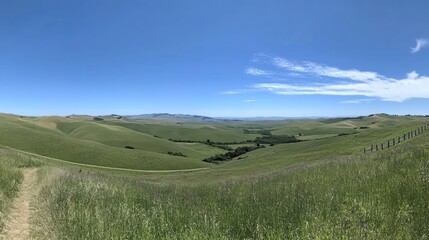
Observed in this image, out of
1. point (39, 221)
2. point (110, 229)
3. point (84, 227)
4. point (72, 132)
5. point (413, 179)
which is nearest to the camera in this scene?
point (110, 229)

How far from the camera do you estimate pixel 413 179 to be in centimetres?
787

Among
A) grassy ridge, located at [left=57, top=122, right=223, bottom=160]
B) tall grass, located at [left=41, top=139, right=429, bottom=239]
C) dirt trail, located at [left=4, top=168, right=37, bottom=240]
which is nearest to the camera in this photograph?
tall grass, located at [left=41, top=139, right=429, bottom=239]

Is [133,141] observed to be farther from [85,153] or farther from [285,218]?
[285,218]

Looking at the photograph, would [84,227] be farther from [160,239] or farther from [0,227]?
[0,227]

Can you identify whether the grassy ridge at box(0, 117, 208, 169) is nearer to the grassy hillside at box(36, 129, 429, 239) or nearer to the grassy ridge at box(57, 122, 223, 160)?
the grassy ridge at box(57, 122, 223, 160)

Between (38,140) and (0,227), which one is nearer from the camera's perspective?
(0,227)

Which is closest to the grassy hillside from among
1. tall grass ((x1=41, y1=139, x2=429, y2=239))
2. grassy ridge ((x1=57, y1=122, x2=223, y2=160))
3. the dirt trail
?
tall grass ((x1=41, y1=139, x2=429, y2=239))

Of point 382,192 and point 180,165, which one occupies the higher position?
point 382,192

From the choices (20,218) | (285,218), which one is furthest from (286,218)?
(20,218)

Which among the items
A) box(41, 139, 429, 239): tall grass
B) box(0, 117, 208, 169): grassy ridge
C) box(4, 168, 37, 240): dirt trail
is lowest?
box(0, 117, 208, 169): grassy ridge

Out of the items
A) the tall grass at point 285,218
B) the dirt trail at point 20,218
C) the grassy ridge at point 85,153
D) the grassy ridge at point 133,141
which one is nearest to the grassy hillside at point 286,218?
the tall grass at point 285,218

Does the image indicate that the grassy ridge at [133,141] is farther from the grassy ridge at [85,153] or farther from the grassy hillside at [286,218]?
the grassy hillside at [286,218]

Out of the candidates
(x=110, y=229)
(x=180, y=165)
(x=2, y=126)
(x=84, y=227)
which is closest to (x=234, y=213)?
(x=110, y=229)

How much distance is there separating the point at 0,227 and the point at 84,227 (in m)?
3.04
